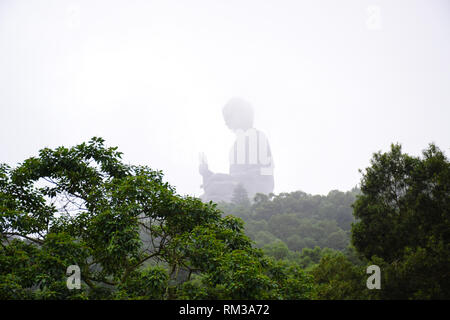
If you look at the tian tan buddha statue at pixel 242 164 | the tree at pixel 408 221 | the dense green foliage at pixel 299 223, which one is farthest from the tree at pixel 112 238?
the tian tan buddha statue at pixel 242 164

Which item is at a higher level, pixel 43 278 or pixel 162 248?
pixel 162 248

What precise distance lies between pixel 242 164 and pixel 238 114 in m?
9.85

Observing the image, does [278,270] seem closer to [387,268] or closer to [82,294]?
[82,294]

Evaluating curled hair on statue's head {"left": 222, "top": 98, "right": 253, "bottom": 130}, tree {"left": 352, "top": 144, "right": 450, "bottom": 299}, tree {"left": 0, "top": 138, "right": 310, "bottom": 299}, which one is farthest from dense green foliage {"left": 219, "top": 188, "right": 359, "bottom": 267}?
tree {"left": 0, "top": 138, "right": 310, "bottom": 299}

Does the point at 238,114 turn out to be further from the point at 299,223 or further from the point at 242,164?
the point at 299,223

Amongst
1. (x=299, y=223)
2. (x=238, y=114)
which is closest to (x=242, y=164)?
(x=238, y=114)

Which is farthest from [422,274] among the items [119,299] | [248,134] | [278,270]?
[248,134]

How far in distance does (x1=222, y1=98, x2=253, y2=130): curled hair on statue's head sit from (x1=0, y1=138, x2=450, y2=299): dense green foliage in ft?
150

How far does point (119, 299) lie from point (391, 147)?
9.89 m

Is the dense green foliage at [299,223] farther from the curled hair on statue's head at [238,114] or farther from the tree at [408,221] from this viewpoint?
the tree at [408,221]

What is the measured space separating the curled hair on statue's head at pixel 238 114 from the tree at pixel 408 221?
45633 millimetres

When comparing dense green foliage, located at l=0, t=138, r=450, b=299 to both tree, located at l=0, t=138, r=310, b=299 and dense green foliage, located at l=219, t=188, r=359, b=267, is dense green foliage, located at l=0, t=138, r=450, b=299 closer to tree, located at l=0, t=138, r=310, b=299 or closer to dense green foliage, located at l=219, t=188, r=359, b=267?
tree, located at l=0, t=138, r=310, b=299

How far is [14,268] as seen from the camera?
16.5ft
